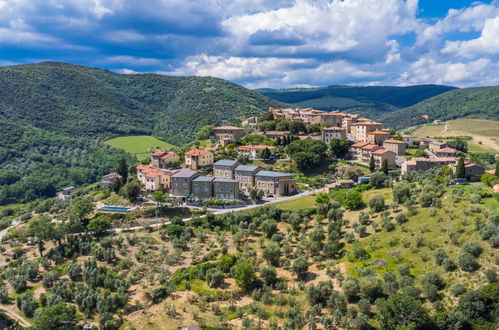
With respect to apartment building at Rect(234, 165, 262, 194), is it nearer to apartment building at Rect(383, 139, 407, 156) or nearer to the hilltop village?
the hilltop village

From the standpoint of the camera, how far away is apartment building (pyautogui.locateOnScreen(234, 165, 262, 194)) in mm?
81606

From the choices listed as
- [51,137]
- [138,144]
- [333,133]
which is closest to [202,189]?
[333,133]

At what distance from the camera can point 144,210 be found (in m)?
74.9

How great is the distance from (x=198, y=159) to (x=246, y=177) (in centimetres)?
1546

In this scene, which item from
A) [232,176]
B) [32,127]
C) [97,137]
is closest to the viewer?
[232,176]

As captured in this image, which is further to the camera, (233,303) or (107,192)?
(107,192)

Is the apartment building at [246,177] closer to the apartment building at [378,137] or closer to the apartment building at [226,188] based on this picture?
the apartment building at [226,188]

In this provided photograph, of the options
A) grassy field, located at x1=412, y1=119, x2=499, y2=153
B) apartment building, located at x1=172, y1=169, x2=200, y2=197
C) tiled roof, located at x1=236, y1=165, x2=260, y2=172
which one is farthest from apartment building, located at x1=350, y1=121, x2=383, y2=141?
apartment building, located at x1=172, y1=169, x2=200, y2=197

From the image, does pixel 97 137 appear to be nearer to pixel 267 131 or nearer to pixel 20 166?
pixel 20 166

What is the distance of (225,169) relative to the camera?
84812 millimetres

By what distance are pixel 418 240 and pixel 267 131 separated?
70015 mm

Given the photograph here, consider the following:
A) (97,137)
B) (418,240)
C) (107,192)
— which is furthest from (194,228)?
(97,137)

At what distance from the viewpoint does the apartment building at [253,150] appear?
9556cm

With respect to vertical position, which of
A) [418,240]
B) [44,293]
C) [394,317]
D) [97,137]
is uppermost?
[97,137]
